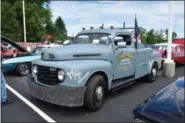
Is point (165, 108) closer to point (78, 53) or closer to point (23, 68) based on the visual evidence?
point (78, 53)

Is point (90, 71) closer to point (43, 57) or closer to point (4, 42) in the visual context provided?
point (43, 57)

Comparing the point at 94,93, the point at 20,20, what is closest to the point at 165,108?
the point at 94,93

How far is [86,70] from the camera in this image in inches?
214

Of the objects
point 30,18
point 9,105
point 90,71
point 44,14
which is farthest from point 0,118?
point 44,14

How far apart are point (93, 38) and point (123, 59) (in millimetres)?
1003

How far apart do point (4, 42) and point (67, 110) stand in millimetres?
5923

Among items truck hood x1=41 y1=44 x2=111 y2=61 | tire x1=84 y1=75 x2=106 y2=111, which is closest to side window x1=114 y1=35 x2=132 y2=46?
truck hood x1=41 y1=44 x2=111 y2=61

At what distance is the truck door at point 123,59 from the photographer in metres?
6.56

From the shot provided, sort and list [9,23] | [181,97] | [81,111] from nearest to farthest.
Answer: [181,97]
[81,111]
[9,23]

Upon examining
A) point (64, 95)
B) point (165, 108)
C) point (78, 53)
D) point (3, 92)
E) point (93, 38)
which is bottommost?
point (3, 92)

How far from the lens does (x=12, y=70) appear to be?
10.6m

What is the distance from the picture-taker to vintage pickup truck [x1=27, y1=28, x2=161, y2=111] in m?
5.29

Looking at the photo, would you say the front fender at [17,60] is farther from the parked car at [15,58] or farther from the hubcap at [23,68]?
the hubcap at [23,68]

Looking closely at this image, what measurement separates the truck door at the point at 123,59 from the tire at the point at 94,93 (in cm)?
75
